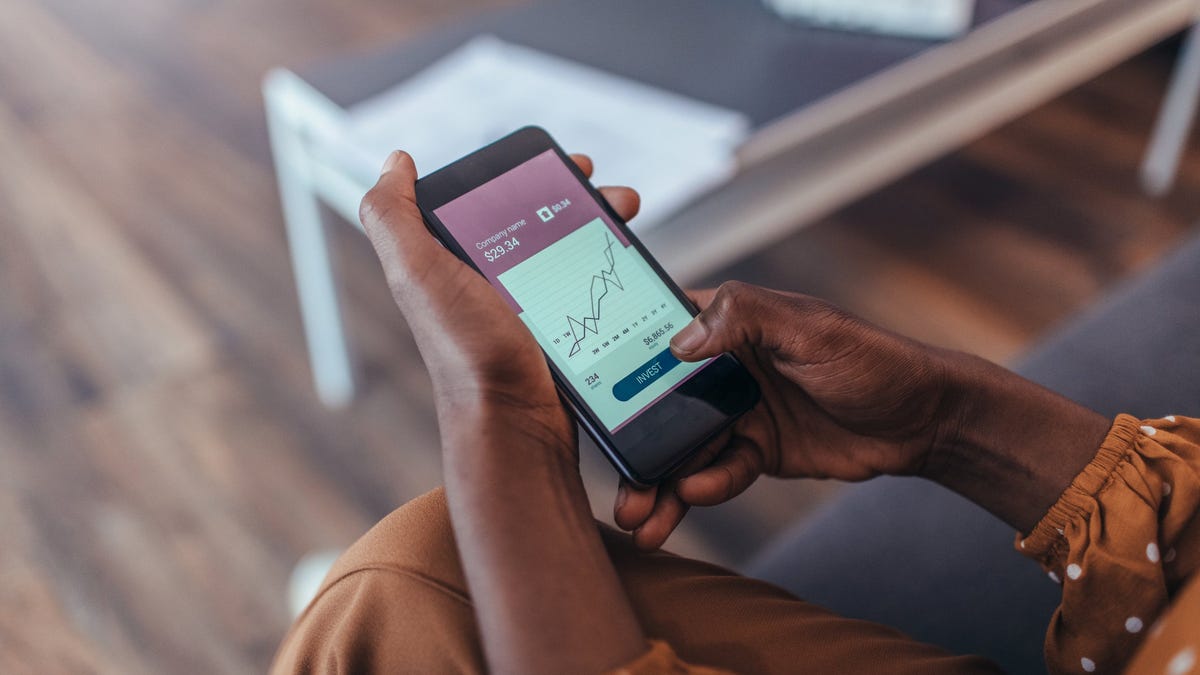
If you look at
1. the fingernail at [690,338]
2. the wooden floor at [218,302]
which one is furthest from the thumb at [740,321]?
the wooden floor at [218,302]

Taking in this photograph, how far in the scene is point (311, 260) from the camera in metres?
1.28

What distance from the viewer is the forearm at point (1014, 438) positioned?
1.93ft

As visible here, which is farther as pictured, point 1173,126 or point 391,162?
point 1173,126

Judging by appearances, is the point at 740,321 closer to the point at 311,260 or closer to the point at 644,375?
the point at 644,375

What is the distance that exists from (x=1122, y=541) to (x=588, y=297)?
1.15 ft

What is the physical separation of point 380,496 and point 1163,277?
0.96 metres

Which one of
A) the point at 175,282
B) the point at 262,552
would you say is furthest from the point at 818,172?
the point at 175,282

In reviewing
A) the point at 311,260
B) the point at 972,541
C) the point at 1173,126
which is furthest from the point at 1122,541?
the point at 1173,126

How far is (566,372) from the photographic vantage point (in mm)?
592

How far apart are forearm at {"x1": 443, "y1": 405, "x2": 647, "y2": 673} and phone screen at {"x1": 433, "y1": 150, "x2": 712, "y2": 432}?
0.40 feet

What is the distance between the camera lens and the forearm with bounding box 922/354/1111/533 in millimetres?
588

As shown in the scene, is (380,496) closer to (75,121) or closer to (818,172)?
(818,172)

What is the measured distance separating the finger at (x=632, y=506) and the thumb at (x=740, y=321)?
0.10m

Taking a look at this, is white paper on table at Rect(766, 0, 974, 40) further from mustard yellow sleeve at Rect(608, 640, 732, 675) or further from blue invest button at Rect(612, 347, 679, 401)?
mustard yellow sleeve at Rect(608, 640, 732, 675)
